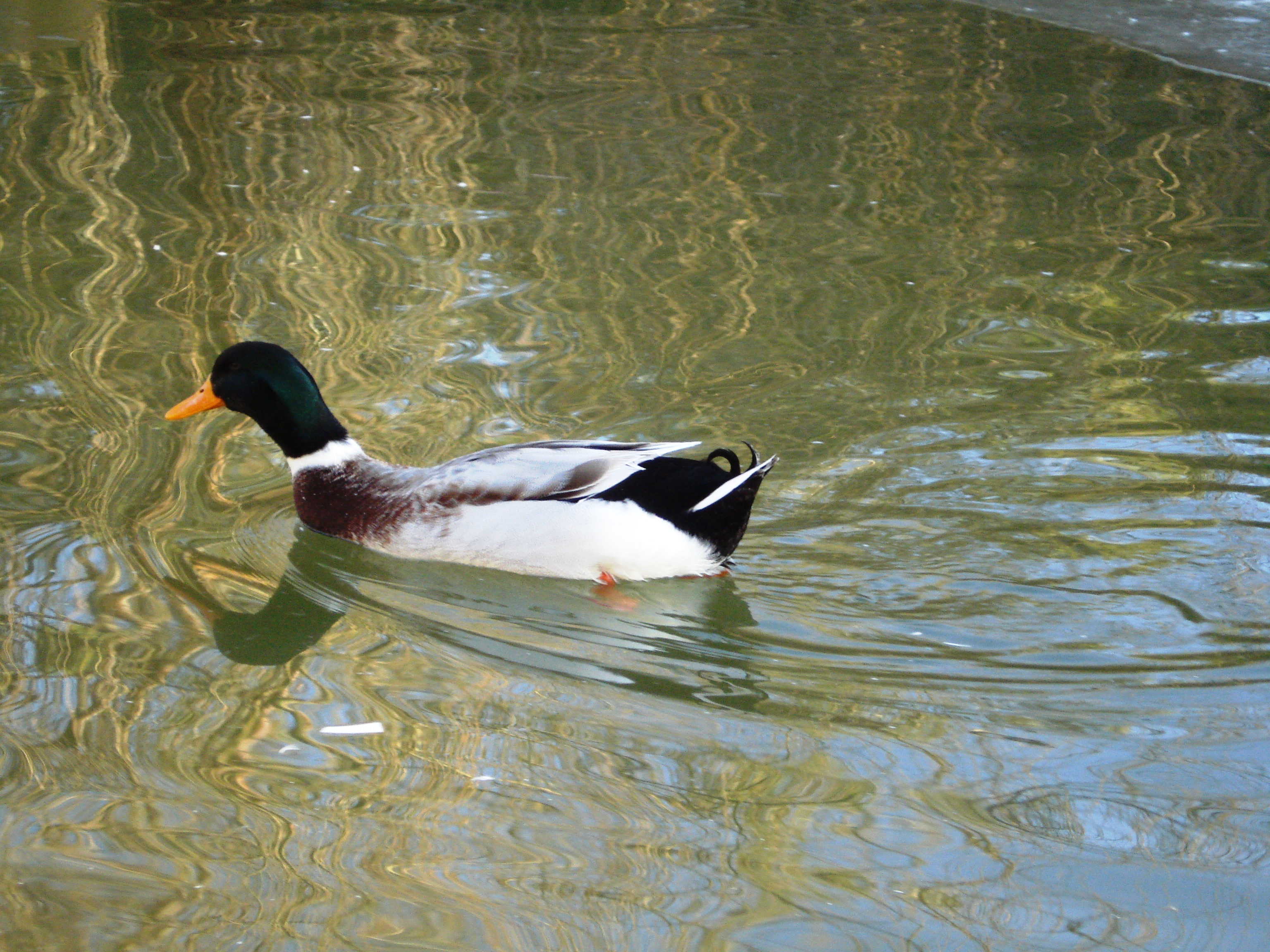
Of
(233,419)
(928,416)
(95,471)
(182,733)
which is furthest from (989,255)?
(182,733)

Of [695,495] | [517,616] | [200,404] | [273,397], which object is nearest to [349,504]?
[273,397]

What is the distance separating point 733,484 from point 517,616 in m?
0.73

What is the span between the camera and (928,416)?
17.5 feet

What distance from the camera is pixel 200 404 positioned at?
480cm

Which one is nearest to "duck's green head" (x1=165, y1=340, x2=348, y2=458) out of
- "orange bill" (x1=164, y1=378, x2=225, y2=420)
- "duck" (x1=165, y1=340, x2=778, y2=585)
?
"orange bill" (x1=164, y1=378, x2=225, y2=420)

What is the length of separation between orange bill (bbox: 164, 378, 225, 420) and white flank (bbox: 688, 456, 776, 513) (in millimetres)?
1674

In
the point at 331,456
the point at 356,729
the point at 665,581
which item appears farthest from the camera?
the point at 331,456

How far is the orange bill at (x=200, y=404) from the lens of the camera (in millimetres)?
4785

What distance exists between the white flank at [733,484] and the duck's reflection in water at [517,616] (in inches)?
12.8

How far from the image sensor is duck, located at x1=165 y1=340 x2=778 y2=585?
429 cm

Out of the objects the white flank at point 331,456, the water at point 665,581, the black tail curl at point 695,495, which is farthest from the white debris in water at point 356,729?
the white flank at point 331,456

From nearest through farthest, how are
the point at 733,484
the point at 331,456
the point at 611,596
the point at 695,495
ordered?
the point at 733,484 → the point at 695,495 → the point at 611,596 → the point at 331,456

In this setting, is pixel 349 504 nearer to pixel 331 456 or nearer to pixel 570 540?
pixel 331 456

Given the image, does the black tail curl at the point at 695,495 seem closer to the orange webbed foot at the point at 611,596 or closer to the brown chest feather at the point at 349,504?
the orange webbed foot at the point at 611,596
